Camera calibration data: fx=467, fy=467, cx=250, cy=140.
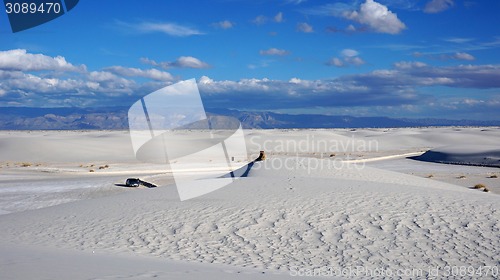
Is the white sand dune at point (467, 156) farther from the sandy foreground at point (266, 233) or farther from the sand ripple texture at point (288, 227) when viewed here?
the sand ripple texture at point (288, 227)

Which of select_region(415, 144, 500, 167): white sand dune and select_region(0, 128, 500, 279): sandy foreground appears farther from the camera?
select_region(415, 144, 500, 167): white sand dune

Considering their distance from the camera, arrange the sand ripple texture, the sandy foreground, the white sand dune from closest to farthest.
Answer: the sandy foreground < the sand ripple texture < the white sand dune

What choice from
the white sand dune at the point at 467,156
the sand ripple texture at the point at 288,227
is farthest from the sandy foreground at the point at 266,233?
the white sand dune at the point at 467,156

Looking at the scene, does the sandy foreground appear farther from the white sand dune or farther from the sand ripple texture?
the white sand dune

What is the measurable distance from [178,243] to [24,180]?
21.9 meters

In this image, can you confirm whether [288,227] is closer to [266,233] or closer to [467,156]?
[266,233]

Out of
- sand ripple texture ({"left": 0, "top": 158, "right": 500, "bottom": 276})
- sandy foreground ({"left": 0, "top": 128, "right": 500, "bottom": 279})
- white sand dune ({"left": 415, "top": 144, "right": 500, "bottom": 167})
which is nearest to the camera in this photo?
sandy foreground ({"left": 0, "top": 128, "right": 500, "bottom": 279})

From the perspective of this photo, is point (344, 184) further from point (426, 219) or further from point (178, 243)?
point (178, 243)

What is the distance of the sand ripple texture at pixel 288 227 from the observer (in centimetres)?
1002

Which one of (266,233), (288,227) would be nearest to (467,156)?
(288,227)

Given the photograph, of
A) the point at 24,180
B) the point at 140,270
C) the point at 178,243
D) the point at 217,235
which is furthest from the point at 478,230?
the point at 24,180

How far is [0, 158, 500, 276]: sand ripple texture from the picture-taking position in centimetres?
1002

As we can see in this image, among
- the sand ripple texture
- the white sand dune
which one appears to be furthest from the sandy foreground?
the white sand dune

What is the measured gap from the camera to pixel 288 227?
39.6ft
